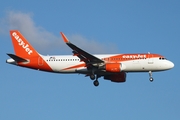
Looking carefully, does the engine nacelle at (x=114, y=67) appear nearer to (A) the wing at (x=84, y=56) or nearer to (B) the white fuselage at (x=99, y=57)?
(B) the white fuselage at (x=99, y=57)

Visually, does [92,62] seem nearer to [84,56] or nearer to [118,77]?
[84,56]

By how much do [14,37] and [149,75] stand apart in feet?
68.5

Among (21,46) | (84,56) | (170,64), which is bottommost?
(170,64)

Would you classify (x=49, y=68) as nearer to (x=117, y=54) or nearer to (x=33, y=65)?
(x=33, y=65)

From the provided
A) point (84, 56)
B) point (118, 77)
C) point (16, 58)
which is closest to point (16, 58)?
point (16, 58)

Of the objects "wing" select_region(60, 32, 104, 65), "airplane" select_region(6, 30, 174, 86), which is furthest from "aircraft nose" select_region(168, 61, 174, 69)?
"wing" select_region(60, 32, 104, 65)

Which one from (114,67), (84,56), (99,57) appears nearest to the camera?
(114,67)

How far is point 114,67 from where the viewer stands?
6988 cm

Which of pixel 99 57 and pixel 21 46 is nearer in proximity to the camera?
pixel 99 57

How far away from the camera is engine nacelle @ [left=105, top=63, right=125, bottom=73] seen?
6981 centimetres

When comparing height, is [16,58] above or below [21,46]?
below

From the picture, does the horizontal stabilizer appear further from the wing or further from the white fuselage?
the wing

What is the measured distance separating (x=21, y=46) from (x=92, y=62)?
12.0 meters

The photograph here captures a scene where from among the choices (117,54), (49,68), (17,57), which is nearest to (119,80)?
(117,54)
